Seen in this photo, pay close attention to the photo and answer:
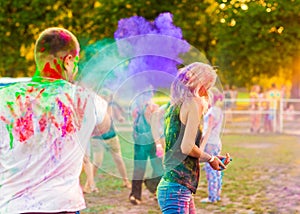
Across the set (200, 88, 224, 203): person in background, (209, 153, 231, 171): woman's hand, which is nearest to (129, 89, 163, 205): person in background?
(200, 88, 224, 203): person in background

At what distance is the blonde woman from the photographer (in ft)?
13.2

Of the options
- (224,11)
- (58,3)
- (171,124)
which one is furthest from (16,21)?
(171,124)

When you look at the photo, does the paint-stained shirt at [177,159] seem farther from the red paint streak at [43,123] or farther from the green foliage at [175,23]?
the green foliage at [175,23]

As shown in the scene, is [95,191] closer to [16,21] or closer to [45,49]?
[45,49]

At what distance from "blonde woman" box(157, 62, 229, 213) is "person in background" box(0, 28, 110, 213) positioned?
120 cm

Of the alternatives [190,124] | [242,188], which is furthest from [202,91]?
[242,188]

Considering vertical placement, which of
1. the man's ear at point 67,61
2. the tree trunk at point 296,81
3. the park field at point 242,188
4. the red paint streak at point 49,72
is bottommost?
the park field at point 242,188

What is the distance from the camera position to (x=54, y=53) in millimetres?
2971

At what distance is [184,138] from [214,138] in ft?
13.8

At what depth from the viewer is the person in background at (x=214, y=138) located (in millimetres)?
8164

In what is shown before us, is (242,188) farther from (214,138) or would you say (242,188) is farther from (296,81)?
(296,81)

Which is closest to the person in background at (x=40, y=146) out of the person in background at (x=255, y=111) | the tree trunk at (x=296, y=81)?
the person in background at (x=255, y=111)

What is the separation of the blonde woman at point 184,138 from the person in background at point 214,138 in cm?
383

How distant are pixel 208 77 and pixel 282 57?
24.6m
